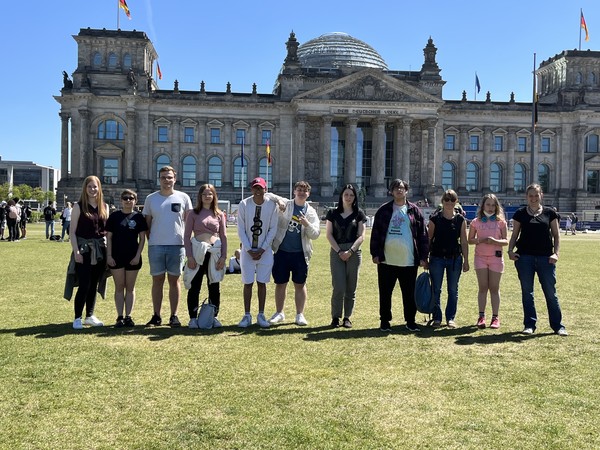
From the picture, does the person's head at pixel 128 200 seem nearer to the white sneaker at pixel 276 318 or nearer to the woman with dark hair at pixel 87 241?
the woman with dark hair at pixel 87 241

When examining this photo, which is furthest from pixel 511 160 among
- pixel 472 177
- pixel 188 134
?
pixel 188 134

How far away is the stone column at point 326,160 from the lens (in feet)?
224

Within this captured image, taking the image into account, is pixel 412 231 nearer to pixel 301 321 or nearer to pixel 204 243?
pixel 301 321

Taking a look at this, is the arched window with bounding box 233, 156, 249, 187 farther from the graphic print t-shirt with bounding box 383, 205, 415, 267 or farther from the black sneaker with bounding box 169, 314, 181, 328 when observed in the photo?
the graphic print t-shirt with bounding box 383, 205, 415, 267

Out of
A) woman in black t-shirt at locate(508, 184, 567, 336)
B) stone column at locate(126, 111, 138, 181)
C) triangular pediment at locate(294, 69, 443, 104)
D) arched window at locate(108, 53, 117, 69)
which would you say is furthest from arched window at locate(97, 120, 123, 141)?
woman in black t-shirt at locate(508, 184, 567, 336)

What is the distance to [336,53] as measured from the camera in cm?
8044

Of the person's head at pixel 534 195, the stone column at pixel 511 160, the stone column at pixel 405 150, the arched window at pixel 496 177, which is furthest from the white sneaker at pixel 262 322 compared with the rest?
the stone column at pixel 511 160

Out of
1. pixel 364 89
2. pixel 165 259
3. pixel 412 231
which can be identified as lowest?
pixel 165 259

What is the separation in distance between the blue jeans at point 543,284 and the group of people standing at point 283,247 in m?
0.02

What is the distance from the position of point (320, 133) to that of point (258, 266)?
60680 mm

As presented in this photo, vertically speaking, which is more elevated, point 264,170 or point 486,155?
point 486,155

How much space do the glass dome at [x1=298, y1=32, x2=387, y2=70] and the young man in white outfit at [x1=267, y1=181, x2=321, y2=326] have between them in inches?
2776

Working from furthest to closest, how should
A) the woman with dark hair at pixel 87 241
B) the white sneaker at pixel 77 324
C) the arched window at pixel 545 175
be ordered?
the arched window at pixel 545 175
the woman with dark hair at pixel 87 241
the white sneaker at pixel 77 324

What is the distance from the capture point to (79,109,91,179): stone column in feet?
216
